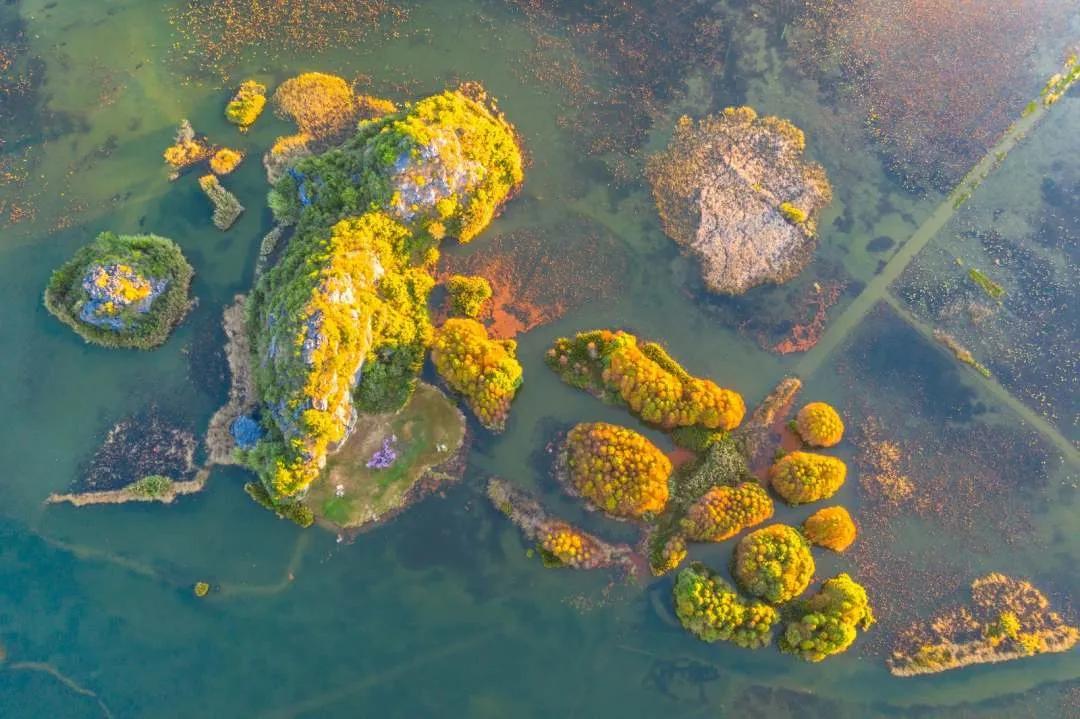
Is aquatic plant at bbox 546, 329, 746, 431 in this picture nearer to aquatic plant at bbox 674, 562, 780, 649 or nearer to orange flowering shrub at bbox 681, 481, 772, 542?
orange flowering shrub at bbox 681, 481, 772, 542

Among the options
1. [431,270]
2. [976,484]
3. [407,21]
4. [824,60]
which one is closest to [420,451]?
[431,270]

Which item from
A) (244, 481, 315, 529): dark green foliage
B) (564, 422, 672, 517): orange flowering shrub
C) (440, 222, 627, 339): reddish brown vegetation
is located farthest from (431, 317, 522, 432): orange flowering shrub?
(244, 481, 315, 529): dark green foliage

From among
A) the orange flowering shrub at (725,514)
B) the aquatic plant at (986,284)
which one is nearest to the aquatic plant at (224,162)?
the orange flowering shrub at (725,514)

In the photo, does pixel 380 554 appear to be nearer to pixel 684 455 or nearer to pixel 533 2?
pixel 684 455

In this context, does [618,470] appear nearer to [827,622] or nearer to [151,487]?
[827,622]

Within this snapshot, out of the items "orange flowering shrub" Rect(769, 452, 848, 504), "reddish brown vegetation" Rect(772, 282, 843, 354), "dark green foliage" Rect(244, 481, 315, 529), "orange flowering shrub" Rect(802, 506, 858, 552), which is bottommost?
"dark green foliage" Rect(244, 481, 315, 529)

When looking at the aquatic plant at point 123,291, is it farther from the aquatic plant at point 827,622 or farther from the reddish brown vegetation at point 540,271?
the aquatic plant at point 827,622
